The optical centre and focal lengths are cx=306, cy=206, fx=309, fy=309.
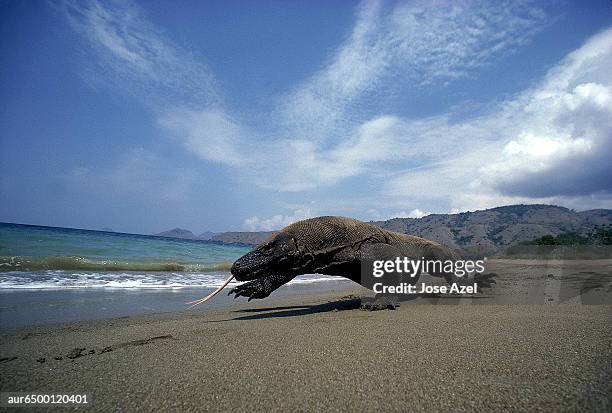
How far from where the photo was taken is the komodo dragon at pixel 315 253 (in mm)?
5039

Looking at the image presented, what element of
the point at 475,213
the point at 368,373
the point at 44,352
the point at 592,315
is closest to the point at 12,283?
the point at 44,352

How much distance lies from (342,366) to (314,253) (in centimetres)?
319

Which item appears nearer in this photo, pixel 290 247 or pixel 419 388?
pixel 419 388

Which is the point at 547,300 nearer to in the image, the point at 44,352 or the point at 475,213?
the point at 44,352

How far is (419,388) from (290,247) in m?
3.58

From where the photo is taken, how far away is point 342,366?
2.17 meters

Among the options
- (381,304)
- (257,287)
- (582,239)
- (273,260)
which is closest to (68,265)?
(257,287)

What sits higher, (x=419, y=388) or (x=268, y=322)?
(x=419, y=388)

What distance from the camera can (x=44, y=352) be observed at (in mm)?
3033

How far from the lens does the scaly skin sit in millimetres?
5035

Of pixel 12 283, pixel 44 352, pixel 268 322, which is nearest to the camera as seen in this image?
pixel 44 352

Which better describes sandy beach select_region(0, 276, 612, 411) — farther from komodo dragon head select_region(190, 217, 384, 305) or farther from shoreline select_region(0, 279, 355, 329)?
shoreline select_region(0, 279, 355, 329)

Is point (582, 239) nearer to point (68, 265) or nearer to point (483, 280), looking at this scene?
point (483, 280)

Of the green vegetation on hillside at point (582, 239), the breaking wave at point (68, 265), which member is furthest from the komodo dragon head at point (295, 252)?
the green vegetation on hillside at point (582, 239)
